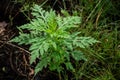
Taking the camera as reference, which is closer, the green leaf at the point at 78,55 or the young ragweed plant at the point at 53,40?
the young ragweed plant at the point at 53,40

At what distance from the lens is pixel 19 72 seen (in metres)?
2.85

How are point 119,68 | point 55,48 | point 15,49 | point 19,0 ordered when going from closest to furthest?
point 55,48
point 119,68
point 15,49
point 19,0

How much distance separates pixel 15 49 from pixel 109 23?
1087mm

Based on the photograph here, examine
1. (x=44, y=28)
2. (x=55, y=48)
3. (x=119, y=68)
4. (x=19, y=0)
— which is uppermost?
(x=19, y=0)

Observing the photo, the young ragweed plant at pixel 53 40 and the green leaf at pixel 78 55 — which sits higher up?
the young ragweed plant at pixel 53 40

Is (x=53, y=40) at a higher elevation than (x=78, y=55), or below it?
higher

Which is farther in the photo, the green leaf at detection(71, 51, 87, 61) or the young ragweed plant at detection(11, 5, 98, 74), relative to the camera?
the green leaf at detection(71, 51, 87, 61)

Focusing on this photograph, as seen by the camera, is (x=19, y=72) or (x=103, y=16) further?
(x=103, y=16)

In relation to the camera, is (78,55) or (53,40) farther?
(78,55)

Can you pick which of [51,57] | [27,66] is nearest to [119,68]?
[51,57]

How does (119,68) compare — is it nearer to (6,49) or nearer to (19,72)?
(19,72)

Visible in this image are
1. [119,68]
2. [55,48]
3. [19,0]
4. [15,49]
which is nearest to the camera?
[55,48]

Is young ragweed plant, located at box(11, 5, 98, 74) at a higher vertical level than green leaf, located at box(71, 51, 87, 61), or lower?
higher

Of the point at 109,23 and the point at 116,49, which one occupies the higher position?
the point at 109,23
